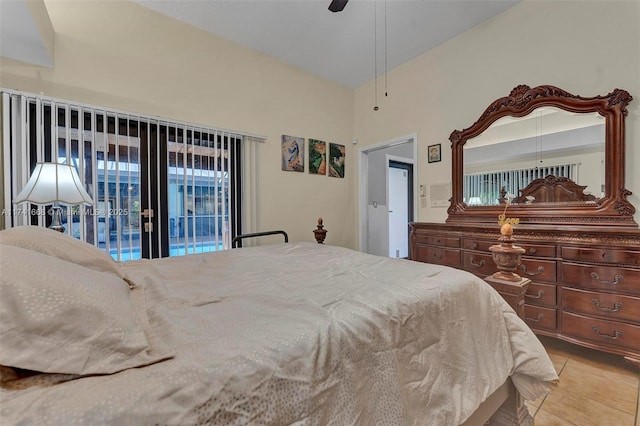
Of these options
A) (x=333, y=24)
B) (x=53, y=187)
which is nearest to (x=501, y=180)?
(x=333, y=24)

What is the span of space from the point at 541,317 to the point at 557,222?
32.8 inches

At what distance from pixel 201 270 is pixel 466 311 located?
1.32 m

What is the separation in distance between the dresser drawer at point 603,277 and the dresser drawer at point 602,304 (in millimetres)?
49

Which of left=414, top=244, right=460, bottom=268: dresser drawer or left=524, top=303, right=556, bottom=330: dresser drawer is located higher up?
left=414, top=244, right=460, bottom=268: dresser drawer

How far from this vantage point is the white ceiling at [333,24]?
8.32ft

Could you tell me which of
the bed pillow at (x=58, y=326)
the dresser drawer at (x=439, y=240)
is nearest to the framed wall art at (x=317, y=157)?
the dresser drawer at (x=439, y=240)

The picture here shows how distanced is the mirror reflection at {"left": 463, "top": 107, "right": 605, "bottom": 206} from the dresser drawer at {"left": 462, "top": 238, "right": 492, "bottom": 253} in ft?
1.87

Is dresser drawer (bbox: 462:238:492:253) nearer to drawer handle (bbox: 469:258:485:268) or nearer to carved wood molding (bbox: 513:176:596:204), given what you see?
drawer handle (bbox: 469:258:485:268)

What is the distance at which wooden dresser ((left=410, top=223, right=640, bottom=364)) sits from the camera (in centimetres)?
173

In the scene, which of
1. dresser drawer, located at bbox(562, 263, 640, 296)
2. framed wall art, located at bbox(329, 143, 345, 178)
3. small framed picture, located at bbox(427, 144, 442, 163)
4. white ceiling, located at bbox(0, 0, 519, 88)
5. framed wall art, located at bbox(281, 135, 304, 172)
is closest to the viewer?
dresser drawer, located at bbox(562, 263, 640, 296)

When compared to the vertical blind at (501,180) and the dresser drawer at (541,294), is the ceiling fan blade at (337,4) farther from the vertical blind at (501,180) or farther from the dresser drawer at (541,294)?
the dresser drawer at (541,294)

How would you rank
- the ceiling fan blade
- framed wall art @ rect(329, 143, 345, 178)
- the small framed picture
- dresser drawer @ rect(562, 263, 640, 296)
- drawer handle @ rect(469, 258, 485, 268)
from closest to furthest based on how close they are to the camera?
1. dresser drawer @ rect(562, 263, 640, 296)
2. the ceiling fan blade
3. drawer handle @ rect(469, 258, 485, 268)
4. the small framed picture
5. framed wall art @ rect(329, 143, 345, 178)

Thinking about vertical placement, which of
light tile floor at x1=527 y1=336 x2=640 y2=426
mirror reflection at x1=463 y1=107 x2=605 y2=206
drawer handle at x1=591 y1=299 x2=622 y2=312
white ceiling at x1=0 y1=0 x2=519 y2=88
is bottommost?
light tile floor at x1=527 y1=336 x2=640 y2=426


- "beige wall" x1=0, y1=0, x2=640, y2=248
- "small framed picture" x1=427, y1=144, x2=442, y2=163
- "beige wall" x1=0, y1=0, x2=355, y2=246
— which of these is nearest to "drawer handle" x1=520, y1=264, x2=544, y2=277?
"beige wall" x1=0, y1=0, x2=640, y2=248
